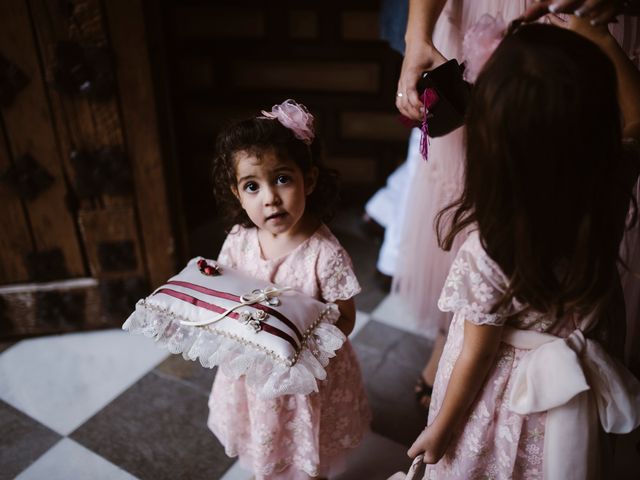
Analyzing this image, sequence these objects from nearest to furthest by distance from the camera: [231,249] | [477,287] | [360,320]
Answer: [477,287] → [231,249] → [360,320]

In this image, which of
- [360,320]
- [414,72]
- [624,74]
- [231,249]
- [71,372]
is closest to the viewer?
[624,74]

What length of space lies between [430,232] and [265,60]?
120 cm

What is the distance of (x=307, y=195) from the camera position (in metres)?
1.01

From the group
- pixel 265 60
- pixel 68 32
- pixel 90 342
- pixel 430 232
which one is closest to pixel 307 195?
pixel 430 232

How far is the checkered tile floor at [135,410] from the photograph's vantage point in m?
1.26

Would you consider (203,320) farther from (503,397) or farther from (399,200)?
(399,200)

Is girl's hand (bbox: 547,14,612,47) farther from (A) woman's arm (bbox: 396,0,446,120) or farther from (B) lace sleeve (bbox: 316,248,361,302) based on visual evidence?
(B) lace sleeve (bbox: 316,248,361,302)

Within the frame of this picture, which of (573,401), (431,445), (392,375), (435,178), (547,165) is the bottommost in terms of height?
(392,375)

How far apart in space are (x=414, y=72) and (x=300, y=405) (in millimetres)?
Answer: 637

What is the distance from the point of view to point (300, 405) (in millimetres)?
1015

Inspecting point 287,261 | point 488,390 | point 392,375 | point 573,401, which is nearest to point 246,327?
point 287,261

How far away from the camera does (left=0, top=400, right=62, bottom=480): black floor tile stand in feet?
4.14

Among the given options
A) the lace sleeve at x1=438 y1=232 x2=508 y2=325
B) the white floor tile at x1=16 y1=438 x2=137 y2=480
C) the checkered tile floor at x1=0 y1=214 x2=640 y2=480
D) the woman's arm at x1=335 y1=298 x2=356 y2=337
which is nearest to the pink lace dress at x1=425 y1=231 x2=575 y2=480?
the lace sleeve at x1=438 y1=232 x2=508 y2=325

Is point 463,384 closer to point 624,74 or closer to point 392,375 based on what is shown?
point 624,74
